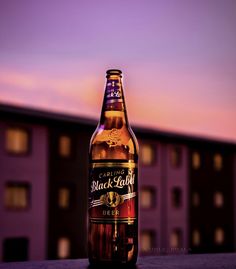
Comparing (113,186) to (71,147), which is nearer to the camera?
(113,186)

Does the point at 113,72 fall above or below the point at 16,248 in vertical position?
above

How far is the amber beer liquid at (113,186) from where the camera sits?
2.59 metres

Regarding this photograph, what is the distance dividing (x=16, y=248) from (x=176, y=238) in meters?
14.5

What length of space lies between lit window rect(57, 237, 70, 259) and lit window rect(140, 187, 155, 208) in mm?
6760

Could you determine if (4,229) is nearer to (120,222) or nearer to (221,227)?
(221,227)

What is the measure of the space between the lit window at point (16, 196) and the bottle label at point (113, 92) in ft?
93.7

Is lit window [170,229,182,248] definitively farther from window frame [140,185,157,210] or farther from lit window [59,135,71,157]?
lit window [59,135,71,157]

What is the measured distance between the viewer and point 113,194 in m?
2.59

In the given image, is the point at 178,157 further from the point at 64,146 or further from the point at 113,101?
the point at 113,101

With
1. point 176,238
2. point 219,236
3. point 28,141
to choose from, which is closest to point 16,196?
point 28,141

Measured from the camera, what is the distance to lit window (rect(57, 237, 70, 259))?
33094mm

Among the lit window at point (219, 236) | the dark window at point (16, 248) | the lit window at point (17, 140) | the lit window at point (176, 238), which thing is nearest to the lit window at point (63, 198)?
the dark window at point (16, 248)

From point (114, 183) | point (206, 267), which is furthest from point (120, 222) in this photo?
Result: point (206, 267)

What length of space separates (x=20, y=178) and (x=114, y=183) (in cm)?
2906
